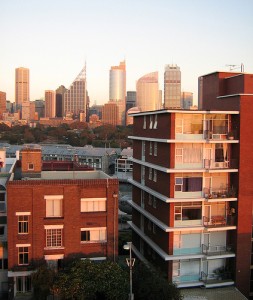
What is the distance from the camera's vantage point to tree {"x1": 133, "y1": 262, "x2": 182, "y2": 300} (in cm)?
2414

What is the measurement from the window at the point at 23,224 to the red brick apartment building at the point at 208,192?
8.51 metres

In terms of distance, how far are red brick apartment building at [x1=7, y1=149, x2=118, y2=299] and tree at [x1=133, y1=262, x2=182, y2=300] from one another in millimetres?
2495

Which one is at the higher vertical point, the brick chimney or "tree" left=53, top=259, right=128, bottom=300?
the brick chimney

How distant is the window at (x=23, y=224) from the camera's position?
2592 centimetres

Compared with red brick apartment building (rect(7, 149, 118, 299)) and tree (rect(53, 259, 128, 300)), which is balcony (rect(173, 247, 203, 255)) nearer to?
red brick apartment building (rect(7, 149, 118, 299))

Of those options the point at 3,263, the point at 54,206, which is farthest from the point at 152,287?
the point at 3,263

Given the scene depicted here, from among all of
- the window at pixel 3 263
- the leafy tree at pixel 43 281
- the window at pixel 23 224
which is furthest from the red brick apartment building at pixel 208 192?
the window at pixel 3 263

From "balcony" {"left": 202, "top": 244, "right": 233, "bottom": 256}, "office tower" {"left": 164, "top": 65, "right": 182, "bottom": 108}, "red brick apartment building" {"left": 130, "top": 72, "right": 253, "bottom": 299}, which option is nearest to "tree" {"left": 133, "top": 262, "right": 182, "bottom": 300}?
"red brick apartment building" {"left": 130, "top": 72, "right": 253, "bottom": 299}

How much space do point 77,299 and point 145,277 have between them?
424 centimetres

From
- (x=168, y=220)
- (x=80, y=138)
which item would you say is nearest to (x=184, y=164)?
(x=168, y=220)

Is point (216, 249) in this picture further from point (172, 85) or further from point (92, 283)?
point (172, 85)

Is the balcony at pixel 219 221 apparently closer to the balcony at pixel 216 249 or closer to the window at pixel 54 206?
the balcony at pixel 216 249

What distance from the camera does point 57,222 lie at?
86.3ft

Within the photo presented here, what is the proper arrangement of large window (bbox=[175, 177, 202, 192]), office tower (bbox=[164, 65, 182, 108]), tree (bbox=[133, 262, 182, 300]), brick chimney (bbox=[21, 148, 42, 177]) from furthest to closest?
office tower (bbox=[164, 65, 182, 108]), brick chimney (bbox=[21, 148, 42, 177]), large window (bbox=[175, 177, 202, 192]), tree (bbox=[133, 262, 182, 300])
